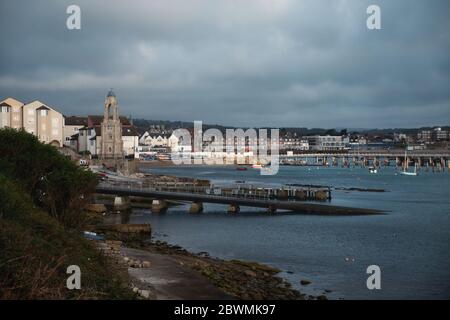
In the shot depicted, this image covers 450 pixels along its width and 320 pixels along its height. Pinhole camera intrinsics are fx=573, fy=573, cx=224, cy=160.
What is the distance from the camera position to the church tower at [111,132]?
3799 inches

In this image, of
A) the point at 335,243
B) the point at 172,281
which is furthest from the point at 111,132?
the point at 172,281

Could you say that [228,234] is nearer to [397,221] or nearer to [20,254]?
[397,221]

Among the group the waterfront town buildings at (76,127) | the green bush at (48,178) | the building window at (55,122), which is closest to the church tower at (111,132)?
the waterfront town buildings at (76,127)

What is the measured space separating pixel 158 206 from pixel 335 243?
749 inches

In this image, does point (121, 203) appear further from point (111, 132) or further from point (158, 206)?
point (111, 132)

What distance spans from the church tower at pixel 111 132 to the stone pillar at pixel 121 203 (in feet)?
159

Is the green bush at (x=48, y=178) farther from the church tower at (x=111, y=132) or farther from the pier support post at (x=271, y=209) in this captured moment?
the church tower at (x=111, y=132)

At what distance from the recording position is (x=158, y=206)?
158 feet

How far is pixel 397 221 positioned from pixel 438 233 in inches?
231

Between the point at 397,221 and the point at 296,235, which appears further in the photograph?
the point at 397,221

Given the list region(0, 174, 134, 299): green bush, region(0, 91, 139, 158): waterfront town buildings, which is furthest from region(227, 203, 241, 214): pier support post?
region(0, 91, 139, 158): waterfront town buildings
